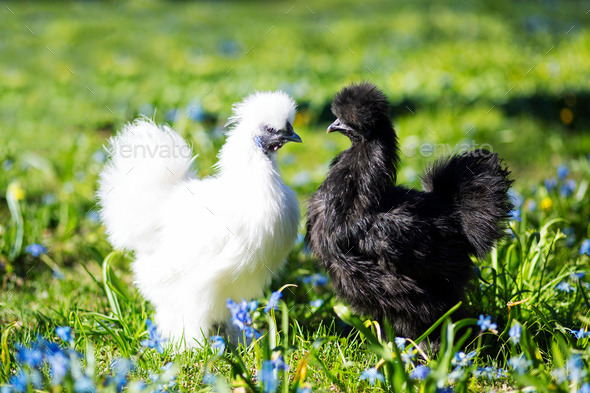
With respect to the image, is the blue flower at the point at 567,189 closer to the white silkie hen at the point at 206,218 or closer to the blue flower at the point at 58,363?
the white silkie hen at the point at 206,218

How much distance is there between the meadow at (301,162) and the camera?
7.97 feet

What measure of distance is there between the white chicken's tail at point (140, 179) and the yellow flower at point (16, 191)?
4.27 feet

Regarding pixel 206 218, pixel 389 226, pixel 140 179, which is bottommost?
pixel 389 226

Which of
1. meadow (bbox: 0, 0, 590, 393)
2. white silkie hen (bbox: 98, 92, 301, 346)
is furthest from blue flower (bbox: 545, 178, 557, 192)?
white silkie hen (bbox: 98, 92, 301, 346)

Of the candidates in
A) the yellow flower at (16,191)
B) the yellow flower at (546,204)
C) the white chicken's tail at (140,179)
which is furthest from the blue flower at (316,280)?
the yellow flower at (16,191)

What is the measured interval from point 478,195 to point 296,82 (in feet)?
16.6

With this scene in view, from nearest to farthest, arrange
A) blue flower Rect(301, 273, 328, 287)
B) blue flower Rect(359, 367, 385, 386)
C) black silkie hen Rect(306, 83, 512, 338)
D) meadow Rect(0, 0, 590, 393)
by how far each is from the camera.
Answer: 1. blue flower Rect(359, 367, 385, 386)
2. meadow Rect(0, 0, 590, 393)
3. black silkie hen Rect(306, 83, 512, 338)
4. blue flower Rect(301, 273, 328, 287)

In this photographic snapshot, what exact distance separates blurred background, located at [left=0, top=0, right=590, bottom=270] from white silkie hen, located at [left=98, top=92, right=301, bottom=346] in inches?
17.8

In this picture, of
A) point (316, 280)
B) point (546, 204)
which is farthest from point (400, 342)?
point (546, 204)

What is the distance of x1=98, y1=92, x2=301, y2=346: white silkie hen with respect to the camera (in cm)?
264

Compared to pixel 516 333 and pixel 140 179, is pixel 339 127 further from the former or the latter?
pixel 516 333

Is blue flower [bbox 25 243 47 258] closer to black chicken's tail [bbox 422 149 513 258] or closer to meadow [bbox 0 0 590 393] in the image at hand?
A: meadow [bbox 0 0 590 393]

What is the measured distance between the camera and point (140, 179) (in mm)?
2926

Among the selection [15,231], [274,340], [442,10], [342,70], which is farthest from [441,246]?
[442,10]
